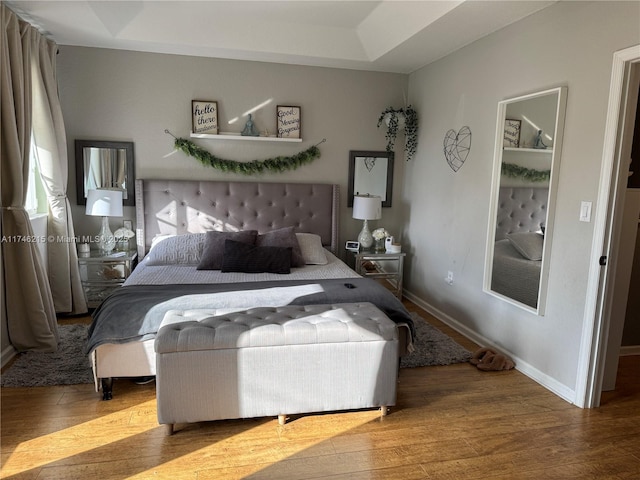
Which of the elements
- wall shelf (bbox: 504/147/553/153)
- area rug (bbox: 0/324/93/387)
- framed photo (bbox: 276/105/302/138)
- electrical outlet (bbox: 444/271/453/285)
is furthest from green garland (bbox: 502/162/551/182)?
area rug (bbox: 0/324/93/387)

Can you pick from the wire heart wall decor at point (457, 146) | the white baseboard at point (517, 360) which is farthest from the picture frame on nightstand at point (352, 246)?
the wire heart wall decor at point (457, 146)

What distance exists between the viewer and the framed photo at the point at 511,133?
10.9 feet

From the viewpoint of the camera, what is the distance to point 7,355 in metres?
3.23

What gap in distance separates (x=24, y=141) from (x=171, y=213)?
1.40m

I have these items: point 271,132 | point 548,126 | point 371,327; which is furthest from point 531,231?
point 271,132

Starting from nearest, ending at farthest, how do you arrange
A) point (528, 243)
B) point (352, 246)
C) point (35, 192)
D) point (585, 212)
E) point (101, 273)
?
point (585, 212) < point (528, 243) < point (35, 192) < point (101, 273) < point (352, 246)

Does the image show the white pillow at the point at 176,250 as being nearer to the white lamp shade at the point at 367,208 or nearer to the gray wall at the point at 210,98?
the gray wall at the point at 210,98

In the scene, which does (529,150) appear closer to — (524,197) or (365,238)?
(524,197)

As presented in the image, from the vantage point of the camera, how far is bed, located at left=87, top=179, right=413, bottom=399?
2.70m

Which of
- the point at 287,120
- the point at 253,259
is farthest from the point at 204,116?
the point at 253,259

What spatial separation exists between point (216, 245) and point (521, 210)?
8.14ft

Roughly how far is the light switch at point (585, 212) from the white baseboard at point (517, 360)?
109 cm

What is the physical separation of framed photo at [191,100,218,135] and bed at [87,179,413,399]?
532 mm

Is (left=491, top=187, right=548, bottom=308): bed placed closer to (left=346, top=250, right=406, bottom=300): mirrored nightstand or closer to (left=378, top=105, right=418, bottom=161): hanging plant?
(left=346, top=250, right=406, bottom=300): mirrored nightstand
